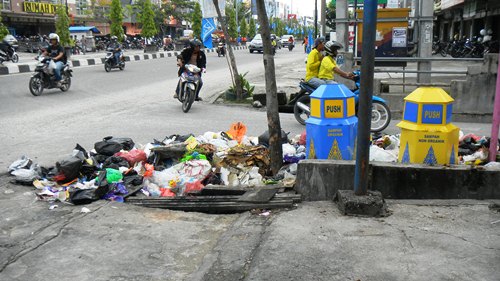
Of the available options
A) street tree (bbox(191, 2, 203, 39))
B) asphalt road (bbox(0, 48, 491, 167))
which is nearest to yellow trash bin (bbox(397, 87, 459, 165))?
asphalt road (bbox(0, 48, 491, 167))

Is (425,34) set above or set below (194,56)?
above

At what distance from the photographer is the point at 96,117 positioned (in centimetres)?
967

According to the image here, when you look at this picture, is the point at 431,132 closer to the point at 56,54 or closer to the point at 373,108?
the point at 373,108

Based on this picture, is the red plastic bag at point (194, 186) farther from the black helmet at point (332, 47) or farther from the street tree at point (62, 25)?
the street tree at point (62, 25)

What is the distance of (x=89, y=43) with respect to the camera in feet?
137

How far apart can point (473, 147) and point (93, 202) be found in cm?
431

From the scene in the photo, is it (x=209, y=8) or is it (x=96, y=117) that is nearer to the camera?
(x=96, y=117)

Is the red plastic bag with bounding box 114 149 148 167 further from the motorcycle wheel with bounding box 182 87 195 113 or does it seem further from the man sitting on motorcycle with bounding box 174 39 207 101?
the man sitting on motorcycle with bounding box 174 39 207 101

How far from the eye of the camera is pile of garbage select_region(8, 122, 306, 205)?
16.7 feet

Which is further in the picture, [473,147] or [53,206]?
[473,147]

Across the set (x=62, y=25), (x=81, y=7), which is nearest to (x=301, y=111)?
(x=62, y=25)

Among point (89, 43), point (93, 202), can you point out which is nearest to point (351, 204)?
Answer: point (93, 202)

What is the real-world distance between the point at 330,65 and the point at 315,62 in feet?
1.20

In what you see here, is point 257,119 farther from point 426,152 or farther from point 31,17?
point 31,17
